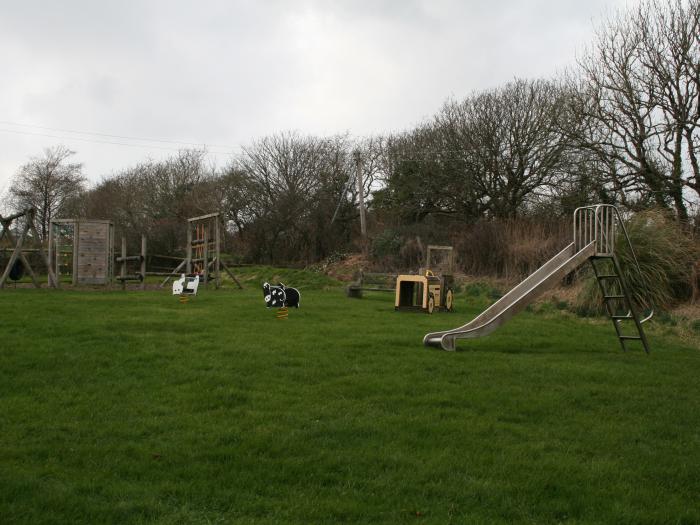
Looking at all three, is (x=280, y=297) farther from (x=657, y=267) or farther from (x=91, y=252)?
(x=91, y=252)

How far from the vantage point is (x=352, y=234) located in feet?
118

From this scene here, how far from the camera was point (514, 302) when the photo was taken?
909 cm

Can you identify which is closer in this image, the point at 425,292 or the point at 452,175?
the point at 425,292

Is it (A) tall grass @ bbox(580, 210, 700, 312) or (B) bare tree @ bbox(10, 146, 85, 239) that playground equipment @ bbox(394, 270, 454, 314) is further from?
(B) bare tree @ bbox(10, 146, 85, 239)

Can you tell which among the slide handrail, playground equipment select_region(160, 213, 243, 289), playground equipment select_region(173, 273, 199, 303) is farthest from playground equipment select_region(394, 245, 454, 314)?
playground equipment select_region(160, 213, 243, 289)

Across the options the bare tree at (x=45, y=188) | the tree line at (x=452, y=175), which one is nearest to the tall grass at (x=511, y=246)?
the tree line at (x=452, y=175)

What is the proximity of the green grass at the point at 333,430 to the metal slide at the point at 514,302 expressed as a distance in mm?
284

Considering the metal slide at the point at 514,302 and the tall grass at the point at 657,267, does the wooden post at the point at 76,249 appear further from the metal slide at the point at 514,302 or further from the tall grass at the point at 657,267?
the metal slide at the point at 514,302

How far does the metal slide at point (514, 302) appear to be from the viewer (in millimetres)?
8906

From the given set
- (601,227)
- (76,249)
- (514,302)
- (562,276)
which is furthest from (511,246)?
(76,249)

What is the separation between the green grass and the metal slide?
284 mm

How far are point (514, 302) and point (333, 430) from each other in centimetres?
468

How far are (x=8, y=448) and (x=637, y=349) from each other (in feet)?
27.4

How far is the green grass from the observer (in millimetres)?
3797
